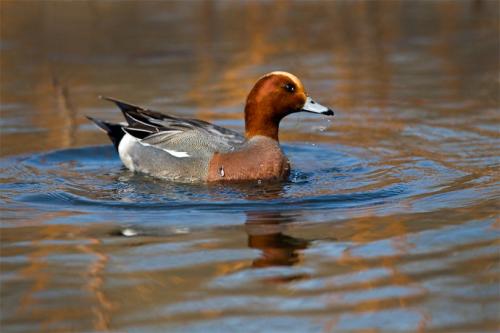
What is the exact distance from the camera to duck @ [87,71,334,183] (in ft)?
26.4

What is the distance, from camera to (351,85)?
11.3 m

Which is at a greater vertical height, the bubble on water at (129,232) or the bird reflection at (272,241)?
the bubble on water at (129,232)

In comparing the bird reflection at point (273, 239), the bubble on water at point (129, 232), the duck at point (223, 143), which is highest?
the duck at point (223, 143)

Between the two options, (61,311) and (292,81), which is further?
(292,81)

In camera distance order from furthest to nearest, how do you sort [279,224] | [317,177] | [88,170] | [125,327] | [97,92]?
1. [97,92]
2. [88,170]
3. [317,177]
4. [279,224]
5. [125,327]

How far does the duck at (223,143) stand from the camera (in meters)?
8.05

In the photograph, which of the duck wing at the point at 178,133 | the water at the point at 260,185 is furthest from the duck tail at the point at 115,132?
the water at the point at 260,185

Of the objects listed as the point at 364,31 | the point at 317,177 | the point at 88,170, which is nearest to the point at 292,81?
the point at 317,177

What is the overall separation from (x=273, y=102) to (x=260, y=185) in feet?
2.58

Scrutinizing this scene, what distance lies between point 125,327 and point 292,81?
4026mm

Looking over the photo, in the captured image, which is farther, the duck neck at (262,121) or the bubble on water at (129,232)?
the duck neck at (262,121)

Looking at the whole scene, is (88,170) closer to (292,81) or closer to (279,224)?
(292,81)

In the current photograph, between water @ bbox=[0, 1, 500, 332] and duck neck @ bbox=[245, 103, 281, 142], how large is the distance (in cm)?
43

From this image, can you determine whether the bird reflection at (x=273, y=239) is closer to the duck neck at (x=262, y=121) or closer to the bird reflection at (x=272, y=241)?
the bird reflection at (x=272, y=241)
